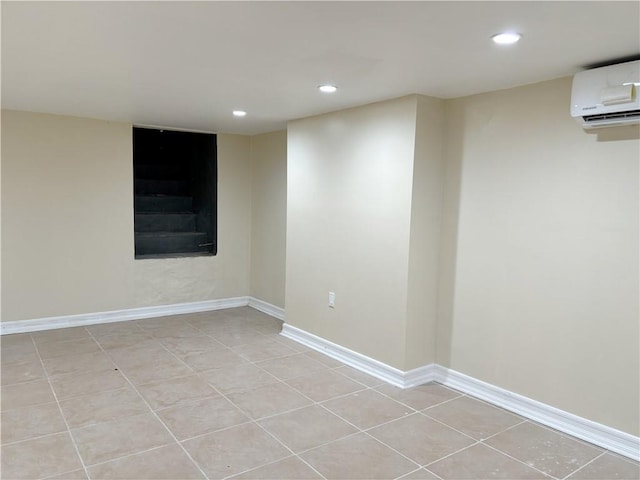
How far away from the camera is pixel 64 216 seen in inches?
179

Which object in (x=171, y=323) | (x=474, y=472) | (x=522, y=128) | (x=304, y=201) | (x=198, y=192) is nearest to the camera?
(x=474, y=472)

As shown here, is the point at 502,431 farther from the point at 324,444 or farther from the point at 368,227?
the point at 368,227

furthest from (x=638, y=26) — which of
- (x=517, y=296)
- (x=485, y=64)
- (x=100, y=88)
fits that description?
(x=100, y=88)

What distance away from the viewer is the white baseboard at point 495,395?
254cm

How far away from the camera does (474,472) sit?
7.64 feet

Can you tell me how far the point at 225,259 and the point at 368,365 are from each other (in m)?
2.64

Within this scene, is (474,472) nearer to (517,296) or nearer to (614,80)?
(517,296)

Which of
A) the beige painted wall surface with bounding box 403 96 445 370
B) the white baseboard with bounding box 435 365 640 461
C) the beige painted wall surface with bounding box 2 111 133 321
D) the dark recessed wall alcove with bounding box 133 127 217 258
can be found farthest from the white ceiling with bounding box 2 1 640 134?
the dark recessed wall alcove with bounding box 133 127 217 258

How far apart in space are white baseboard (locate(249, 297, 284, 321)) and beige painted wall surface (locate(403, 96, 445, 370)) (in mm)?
2139

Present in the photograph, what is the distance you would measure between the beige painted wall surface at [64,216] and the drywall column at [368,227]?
194 cm

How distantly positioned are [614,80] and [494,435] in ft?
6.78

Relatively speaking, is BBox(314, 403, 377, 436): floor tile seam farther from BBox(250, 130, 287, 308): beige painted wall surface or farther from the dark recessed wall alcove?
the dark recessed wall alcove

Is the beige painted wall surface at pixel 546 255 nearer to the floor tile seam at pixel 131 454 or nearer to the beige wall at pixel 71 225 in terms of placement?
the floor tile seam at pixel 131 454

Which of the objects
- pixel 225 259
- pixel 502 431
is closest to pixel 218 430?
pixel 502 431
